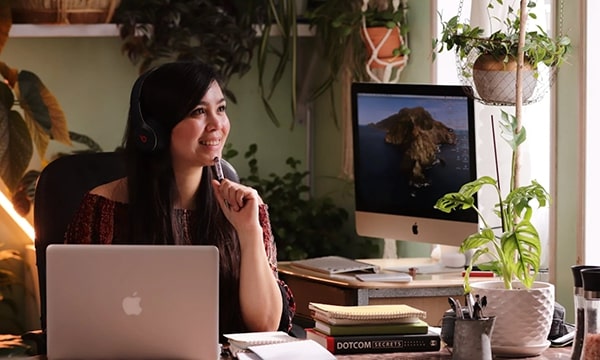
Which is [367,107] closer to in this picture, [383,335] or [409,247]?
[409,247]

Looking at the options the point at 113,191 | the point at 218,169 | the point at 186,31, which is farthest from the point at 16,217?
the point at 218,169

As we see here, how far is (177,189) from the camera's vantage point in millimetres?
2953

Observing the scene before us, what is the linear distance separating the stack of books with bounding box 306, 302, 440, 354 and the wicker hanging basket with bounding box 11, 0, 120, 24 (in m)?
2.40

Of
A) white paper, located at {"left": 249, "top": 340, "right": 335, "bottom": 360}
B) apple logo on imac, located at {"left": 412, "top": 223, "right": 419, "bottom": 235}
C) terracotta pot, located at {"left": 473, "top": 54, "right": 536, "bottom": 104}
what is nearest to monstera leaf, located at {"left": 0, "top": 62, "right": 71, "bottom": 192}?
apple logo on imac, located at {"left": 412, "top": 223, "right": 419, "bottom": 235}

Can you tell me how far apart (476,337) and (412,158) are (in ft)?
4.23

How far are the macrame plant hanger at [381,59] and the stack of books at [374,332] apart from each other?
5.88 feet

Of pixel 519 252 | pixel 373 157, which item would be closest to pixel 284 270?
pixel 373 157

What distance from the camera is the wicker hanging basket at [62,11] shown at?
4.44m

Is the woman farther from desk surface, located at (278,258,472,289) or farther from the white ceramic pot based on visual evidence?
the white ceramic pot

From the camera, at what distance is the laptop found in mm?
2135

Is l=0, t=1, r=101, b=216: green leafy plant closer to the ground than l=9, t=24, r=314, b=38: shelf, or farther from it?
closer to the ground

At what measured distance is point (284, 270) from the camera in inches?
141

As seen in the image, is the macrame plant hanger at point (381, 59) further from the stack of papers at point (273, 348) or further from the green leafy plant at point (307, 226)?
the stack of papers at point (273, 348)

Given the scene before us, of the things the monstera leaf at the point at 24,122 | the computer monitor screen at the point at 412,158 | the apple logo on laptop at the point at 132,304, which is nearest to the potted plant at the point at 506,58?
the computer monitor screen at the point at 412,158
